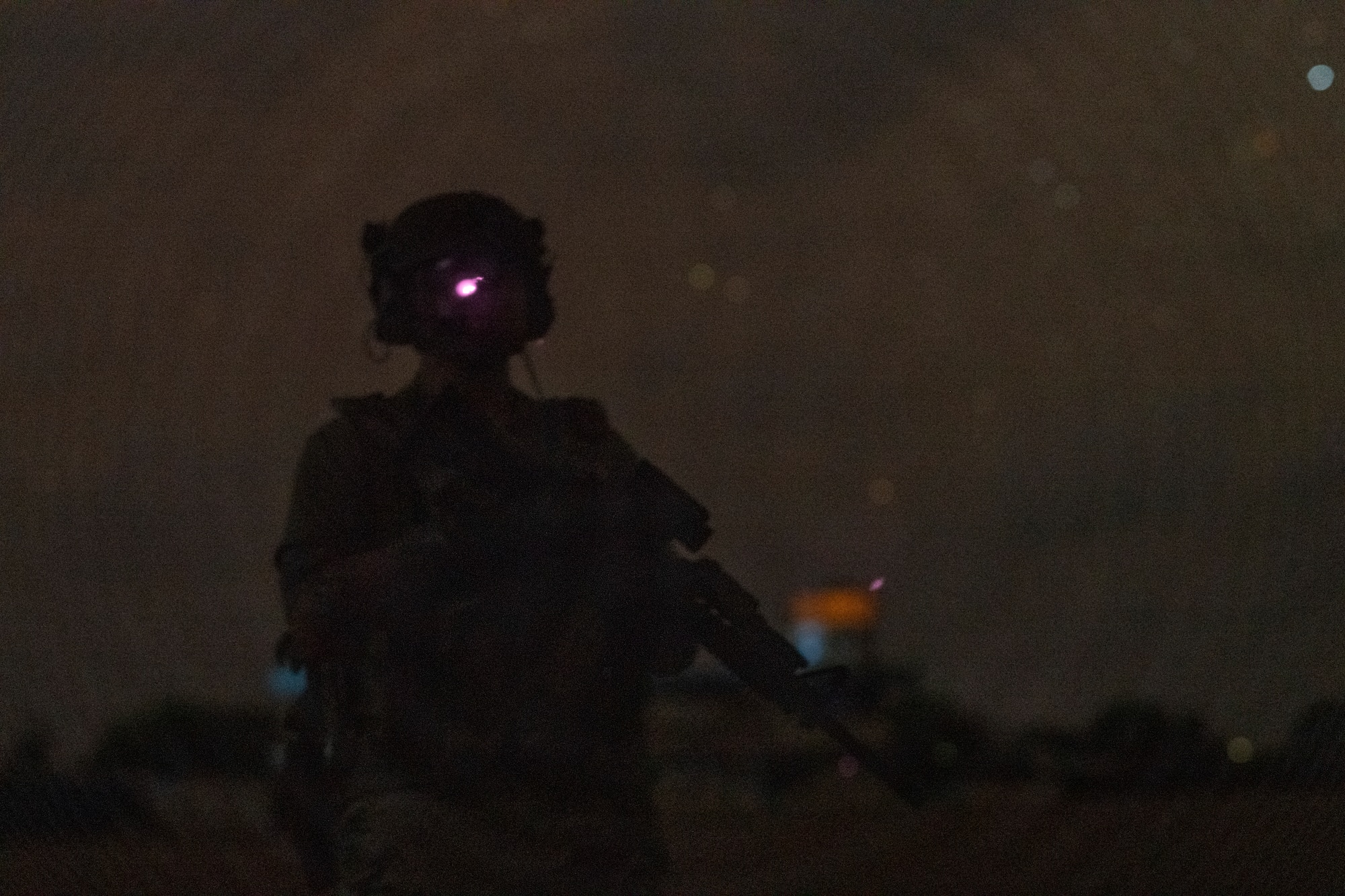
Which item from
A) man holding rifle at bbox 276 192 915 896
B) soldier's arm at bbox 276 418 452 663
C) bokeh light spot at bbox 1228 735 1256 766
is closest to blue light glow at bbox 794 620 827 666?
man holding rifle at bbox 276 192 915 896

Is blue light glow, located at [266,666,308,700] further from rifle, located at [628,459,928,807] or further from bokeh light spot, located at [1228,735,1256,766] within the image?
bokeh light spot, located at [1228,735,1256,766]

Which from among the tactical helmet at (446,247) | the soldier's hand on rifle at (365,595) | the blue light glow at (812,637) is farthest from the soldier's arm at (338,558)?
the blue light glow at (812,637)

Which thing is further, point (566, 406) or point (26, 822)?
point (26, 822)

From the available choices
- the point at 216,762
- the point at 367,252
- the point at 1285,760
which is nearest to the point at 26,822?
the point at 216,762

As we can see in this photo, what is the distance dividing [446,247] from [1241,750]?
2.33 m

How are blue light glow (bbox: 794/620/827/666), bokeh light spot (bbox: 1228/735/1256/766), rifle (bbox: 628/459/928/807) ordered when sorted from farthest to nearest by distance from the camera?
1. bokeh light spot (bbox: 1228/735/1256/766)
2. blue light glow (bbox: 794/620/827/666)
3. rifle (bbox: 628/459/928/807)

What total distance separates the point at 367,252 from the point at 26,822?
5.89 ft

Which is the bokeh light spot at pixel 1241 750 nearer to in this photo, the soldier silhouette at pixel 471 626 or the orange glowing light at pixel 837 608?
the orange glowing light at pixel 837 608

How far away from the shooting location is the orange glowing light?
3.13 m

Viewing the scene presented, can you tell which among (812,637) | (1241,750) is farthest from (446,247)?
(1241,750)

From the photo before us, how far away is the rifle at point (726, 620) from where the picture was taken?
230 cm

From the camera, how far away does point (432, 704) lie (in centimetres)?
215

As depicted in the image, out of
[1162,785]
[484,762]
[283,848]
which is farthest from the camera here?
[1162,785]

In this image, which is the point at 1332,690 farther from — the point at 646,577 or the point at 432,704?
the point at 432,704
